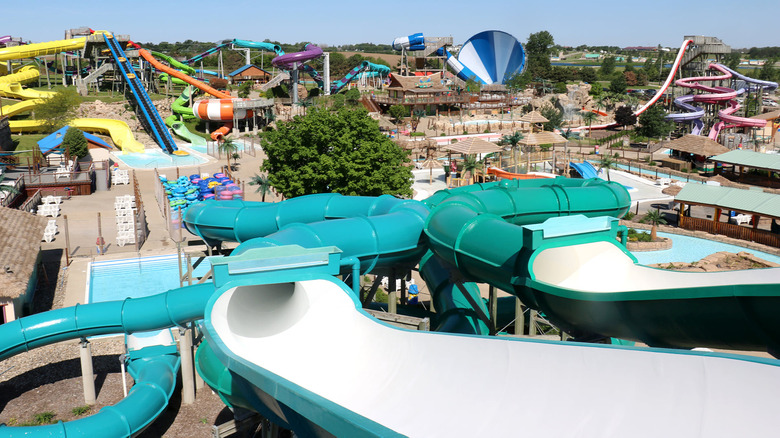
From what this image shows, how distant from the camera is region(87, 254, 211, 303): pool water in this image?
73.7 feet

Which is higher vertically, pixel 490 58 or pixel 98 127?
pixel 490 58

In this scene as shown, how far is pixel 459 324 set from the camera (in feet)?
49.8

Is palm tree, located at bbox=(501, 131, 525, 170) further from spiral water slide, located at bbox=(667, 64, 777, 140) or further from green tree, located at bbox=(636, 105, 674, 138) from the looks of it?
green tree, located at bbox=(636, 105, 674, 138)

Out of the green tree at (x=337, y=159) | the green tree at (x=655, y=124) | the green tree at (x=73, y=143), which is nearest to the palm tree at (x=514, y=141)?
the green tree at (x=337, y=159)

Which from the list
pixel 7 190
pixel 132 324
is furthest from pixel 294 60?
pixel 132 324

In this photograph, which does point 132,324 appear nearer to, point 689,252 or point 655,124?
point 689,252

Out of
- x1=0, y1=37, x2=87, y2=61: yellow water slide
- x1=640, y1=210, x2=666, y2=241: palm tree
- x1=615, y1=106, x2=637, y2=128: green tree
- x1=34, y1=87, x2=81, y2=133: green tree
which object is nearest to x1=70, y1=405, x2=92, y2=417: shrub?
x1=640, y1=210, x2=666, y2=241: palm tree

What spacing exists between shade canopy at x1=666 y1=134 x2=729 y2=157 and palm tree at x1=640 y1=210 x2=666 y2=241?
1377 centimetres

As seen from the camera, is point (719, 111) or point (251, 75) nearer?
point (719, 111)

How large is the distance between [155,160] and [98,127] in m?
7.44

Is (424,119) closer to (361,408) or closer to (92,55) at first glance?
(92,55)

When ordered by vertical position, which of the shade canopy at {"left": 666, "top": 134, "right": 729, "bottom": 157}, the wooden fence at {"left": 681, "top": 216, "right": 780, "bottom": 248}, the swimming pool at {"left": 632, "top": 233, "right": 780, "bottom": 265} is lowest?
the swimming pool at {"left": 632, "top": 233, "right": 780, "bottom": 265}

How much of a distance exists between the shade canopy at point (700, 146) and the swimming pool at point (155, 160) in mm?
32786

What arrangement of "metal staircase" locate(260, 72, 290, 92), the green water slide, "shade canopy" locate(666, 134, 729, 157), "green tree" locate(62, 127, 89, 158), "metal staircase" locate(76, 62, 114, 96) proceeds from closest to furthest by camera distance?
"green tree" locate(62, 127, 89, 158) < "shade canopy" locate(666, 134, 729, 157) < the green water slide < "metal staircase" locate(76, 62, 114, 96) < "metal staircase" locate(260, 72, 290, 92)
